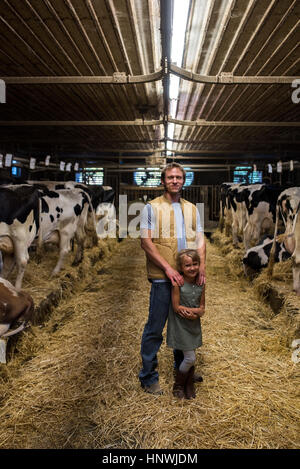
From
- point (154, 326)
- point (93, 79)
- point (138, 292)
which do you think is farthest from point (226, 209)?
point (154, 326)

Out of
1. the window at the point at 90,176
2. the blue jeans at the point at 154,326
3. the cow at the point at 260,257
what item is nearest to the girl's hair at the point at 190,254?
the blue jeans at the point at 154,326

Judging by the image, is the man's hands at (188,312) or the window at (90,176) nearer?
the man's hands at (188,312)

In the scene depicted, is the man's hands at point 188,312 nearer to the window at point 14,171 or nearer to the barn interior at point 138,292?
the barn interior at point 138,292

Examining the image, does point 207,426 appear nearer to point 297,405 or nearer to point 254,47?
point 297,405

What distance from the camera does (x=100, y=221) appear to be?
11.8 metres

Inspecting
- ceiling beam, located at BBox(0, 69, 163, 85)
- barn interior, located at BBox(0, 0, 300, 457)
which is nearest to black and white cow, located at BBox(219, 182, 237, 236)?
barn interior, located at BBox(0, 0, 300, 457)

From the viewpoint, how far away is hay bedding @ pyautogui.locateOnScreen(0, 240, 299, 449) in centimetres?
243

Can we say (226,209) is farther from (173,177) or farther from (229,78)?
(173,177)

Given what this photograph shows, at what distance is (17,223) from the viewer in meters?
5.27

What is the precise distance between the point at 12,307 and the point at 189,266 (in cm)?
133

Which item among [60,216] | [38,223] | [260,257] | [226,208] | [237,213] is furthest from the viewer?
[226,208]

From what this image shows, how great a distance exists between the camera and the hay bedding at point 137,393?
243cm

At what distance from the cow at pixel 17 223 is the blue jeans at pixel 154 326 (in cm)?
303
